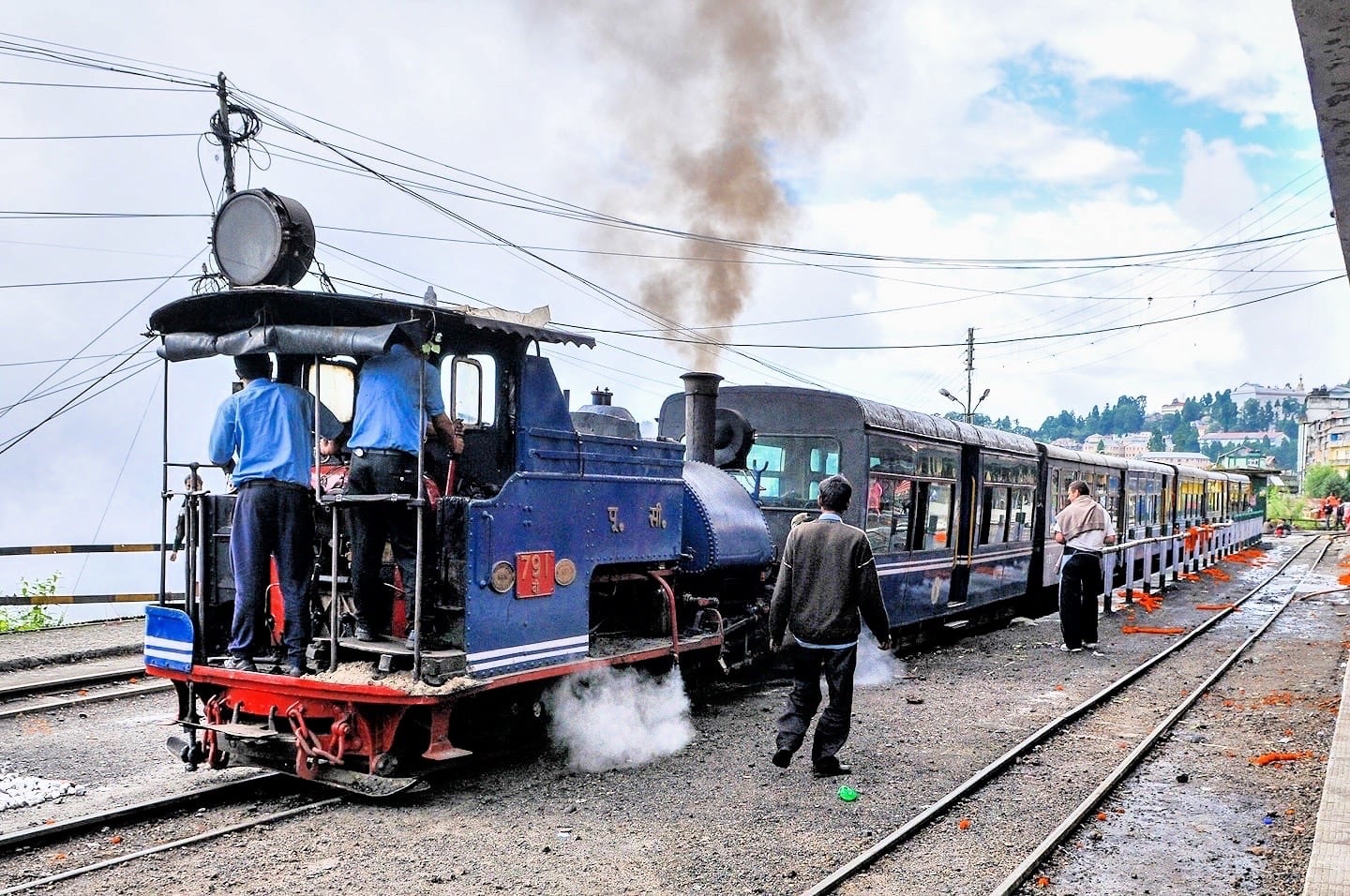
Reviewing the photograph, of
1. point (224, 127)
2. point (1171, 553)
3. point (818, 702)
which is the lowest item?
point (1171, 553)

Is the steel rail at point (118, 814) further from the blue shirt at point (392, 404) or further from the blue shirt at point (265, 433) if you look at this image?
the blue shirt at point (392, 404)

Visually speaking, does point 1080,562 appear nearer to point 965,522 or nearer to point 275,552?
point 965,522

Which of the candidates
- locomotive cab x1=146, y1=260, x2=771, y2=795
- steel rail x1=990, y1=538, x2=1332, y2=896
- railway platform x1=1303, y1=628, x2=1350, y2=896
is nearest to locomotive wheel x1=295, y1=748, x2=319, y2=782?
locomotive cab x1=146, y1=260, x2=771, y2=795

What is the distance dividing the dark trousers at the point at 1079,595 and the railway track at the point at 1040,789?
154cm

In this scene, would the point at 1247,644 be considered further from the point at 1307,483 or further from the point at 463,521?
the point at 1307,483

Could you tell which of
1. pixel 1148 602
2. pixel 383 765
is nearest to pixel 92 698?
pixel 383 765

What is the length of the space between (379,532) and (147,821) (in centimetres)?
189

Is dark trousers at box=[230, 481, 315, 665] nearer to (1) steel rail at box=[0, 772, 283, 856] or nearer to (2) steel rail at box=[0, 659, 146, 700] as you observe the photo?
(1) steel rail at box=[0, 772, 283, 856]

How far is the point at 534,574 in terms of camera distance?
6.14 m

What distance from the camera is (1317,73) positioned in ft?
9.86

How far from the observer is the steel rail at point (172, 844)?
179 inches

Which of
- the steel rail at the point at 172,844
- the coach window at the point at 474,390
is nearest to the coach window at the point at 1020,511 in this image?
the coach window at the point at 474,390

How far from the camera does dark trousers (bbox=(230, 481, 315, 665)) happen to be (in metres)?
5.82

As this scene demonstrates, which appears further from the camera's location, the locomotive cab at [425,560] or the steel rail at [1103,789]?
the locomotive cab at [425,560]
